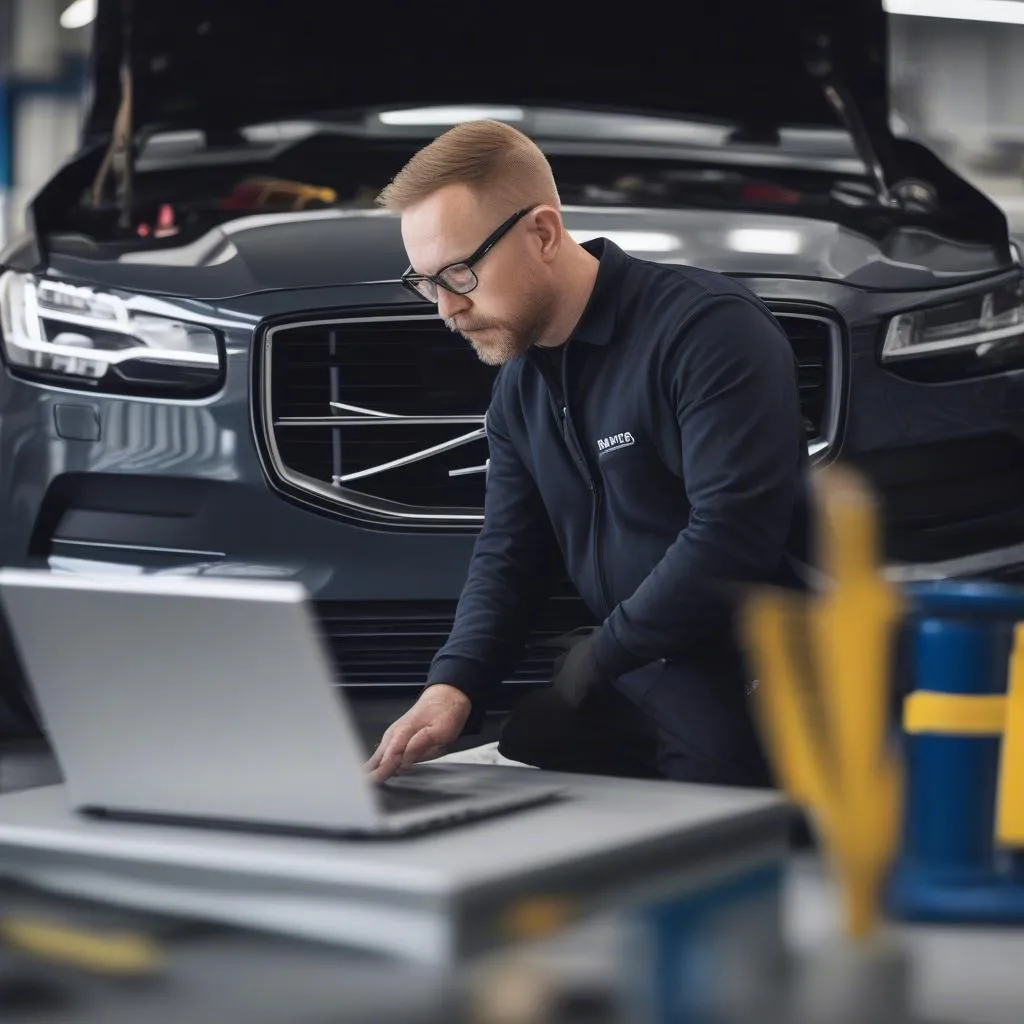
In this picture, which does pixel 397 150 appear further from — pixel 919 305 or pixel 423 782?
pixel 423 782

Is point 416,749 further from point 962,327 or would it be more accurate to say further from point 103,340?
point 962,327

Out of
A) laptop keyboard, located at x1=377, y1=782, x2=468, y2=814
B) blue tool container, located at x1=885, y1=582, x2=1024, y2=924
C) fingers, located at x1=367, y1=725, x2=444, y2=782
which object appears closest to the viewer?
blue tool container, located at x1=885, y1=582, x2=1024, y2=924

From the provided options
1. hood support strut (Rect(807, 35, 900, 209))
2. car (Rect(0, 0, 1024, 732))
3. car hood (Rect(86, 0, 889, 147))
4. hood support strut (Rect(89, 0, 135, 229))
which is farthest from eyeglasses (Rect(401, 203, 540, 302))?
car hood (Rect(86, 0, 889, 147))

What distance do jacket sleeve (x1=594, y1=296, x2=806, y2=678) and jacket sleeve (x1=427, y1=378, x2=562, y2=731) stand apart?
0.16 metres

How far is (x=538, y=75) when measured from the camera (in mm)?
4059

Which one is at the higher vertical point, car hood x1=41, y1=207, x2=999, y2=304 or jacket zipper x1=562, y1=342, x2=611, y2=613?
car hood x1=41, y1=207, x2=999, y2=304

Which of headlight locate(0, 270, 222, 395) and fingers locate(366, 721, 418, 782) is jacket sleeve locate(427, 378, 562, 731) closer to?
fingers locate(366, 721, 418, 782)

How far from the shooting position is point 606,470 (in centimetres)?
240

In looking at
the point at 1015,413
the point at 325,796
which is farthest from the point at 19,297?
the point at 325,796

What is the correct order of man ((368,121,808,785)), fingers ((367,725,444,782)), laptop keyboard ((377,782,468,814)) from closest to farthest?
laptop keyboard ((377,782,468,814))
fingers ((367,725,444,782))
man ((368,121,808,785))

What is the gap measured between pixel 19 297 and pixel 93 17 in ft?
3.64

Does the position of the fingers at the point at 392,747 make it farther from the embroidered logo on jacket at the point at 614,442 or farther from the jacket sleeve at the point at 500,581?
the embroidered logo on jacket at the point at 614,442

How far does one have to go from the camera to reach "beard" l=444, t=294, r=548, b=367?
2154 millimetres

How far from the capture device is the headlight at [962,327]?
10.3ft
